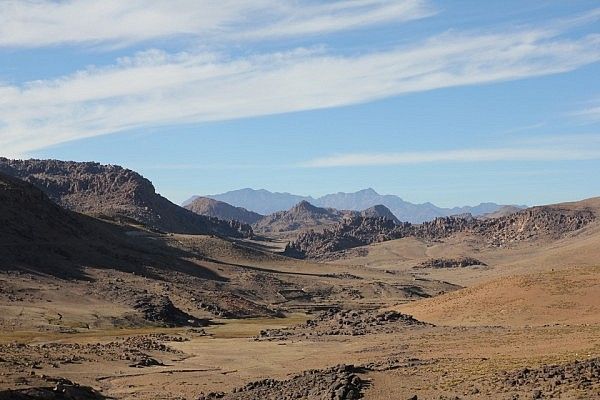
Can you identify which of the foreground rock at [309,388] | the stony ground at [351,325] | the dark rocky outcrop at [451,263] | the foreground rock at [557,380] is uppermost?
the foreground rock at [557,380]

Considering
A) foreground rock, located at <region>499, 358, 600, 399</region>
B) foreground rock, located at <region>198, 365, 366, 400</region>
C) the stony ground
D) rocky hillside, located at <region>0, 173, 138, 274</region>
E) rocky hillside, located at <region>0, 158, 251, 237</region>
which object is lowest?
the stony ground

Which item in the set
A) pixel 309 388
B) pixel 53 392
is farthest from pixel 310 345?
pixel 53 392

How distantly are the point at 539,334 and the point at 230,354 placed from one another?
17.4 metres

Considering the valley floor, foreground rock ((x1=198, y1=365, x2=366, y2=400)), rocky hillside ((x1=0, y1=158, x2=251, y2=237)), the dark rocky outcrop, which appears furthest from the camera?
rocky hillside ((x1=0, y1=158, x2=251, y2=237))

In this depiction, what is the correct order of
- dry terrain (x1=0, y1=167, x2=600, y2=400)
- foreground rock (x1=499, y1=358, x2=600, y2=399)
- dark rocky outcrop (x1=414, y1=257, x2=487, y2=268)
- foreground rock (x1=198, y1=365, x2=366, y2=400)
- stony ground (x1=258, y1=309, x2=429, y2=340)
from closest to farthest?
foreground rock (x1=499, y1=358, x2=600, y2=399) < foreground rock (x1=198, y1=365, x2=366, y2=400) < dry terrain (x1=0, y1=167, x2=600, y2=400) < stony ground (x1=258, y1=309, x2=429, y2=340) < dark rocky outcrop (x1=414, y1=257, x2=487, y2=268)

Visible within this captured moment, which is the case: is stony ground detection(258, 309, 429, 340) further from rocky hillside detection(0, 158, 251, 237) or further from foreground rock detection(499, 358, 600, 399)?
rocky hillside detection(0, 158, 251, 237)

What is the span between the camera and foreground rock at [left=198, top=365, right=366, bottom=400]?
29.2m

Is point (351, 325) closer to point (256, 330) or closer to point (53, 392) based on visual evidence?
point (256, 330)

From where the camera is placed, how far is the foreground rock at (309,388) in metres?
29.2

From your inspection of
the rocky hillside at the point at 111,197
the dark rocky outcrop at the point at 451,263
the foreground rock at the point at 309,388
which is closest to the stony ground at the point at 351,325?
the foreground rock at the point at 309,388

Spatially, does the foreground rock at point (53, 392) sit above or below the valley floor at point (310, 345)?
above

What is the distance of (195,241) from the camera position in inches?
5236

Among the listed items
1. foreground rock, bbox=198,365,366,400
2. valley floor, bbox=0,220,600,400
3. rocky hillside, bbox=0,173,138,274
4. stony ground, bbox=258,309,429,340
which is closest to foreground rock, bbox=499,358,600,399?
valley floor, bbox=0,220,600,400

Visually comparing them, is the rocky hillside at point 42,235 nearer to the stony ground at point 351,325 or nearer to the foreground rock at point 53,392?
the stony ground at point 351,325
